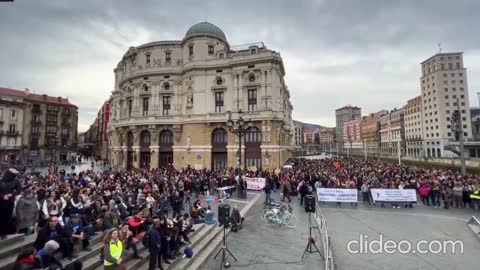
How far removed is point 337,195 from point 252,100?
747 inches

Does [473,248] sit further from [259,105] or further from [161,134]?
[161,134]

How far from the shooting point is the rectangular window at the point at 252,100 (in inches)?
1267

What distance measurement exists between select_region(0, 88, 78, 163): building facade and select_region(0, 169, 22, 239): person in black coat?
178 ft

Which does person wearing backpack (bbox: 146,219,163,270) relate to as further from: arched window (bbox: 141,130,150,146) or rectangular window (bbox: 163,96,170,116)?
arched window (bbox: 141,130,150,146)

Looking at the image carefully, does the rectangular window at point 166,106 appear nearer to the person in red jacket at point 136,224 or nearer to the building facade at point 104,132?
the building facade at point 104,132

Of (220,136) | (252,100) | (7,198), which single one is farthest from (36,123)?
(7,198)

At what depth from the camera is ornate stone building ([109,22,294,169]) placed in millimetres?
31297

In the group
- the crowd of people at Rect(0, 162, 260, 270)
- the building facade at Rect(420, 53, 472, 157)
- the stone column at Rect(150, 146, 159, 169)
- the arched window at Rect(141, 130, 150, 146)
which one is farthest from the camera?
the building facade at Rect(420, 53, 472, 157)

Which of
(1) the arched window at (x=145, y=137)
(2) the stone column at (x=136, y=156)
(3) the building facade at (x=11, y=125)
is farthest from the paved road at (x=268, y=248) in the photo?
(3) the building facade at (x=11, y=125)

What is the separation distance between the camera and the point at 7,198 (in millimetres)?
6293

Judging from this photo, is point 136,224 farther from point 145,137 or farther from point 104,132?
point 104,132

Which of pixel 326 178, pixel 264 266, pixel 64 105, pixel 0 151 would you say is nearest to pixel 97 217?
pixel 264 266
